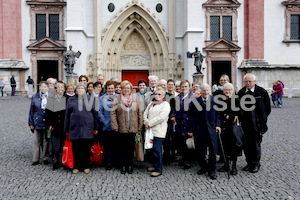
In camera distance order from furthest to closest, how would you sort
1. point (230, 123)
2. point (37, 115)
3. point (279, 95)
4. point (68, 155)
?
1. point (279, 95)
2. point (37, 115)
3. point (68, 155)
4. point (230, 123)

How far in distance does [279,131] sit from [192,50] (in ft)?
38.1

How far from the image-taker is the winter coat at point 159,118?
18.8 ft

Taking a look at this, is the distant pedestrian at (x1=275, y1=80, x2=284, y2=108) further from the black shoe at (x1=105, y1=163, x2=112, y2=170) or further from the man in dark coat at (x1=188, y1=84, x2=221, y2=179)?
the black shoe at (x1=105, y1=163, x2=112, y2=170)

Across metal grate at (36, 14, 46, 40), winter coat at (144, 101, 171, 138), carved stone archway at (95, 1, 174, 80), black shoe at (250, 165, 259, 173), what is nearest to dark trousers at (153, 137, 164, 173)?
winter coat at (144, 101, 171, 138)

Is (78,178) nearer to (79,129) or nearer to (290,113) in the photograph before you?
(79,129)

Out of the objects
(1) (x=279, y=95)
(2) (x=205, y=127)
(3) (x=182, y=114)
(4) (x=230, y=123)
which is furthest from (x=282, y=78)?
(2) (x=205, y=127)

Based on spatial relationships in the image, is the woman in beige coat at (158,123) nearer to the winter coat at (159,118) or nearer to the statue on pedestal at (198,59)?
the winter coat at (159,118)

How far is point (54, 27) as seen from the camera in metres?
22.6

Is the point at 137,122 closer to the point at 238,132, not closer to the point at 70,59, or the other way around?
the point at 238,132

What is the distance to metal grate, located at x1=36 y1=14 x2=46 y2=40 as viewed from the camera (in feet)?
73.8

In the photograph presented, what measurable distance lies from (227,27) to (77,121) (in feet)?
62.7

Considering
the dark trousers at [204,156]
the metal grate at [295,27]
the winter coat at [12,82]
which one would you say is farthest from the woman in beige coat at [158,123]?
the metal grate at [295,27]

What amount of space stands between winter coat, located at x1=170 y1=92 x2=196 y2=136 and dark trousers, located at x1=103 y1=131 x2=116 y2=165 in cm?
135

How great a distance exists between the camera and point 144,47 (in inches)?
916
